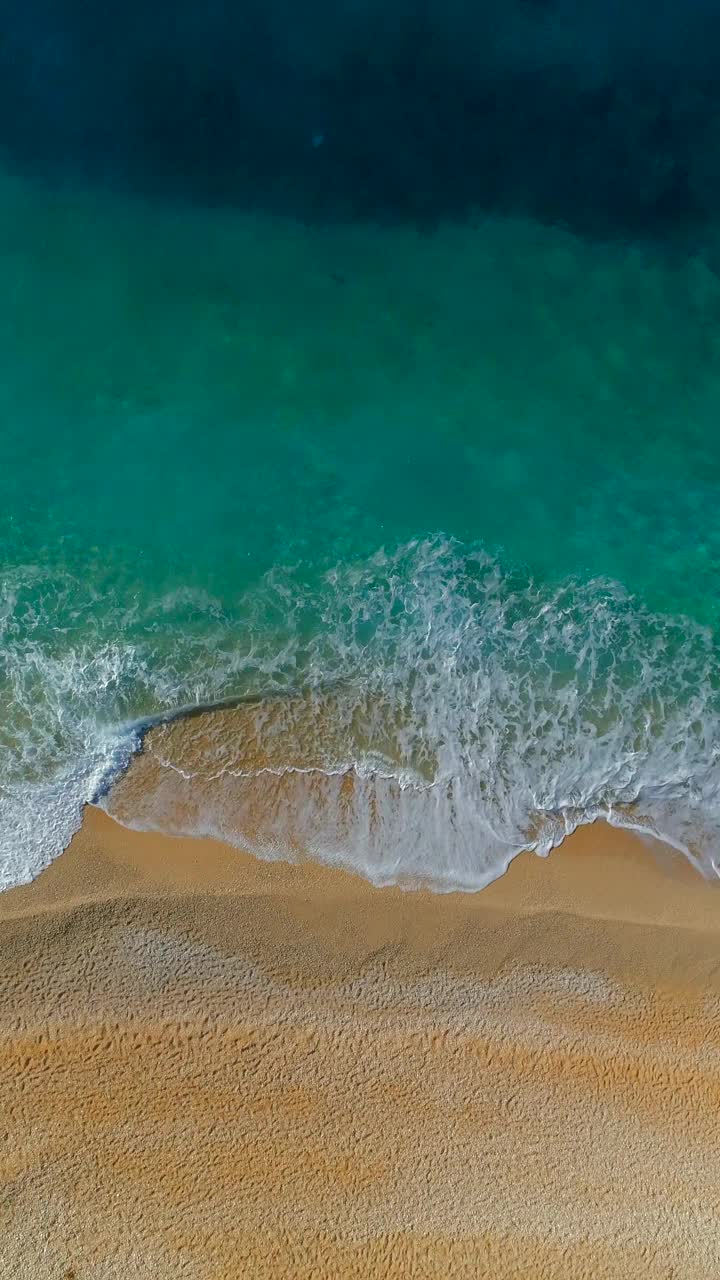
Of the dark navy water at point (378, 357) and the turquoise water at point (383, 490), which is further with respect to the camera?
the dark navy water at point (378, 357)

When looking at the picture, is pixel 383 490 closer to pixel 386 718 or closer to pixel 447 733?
pixel 386 718

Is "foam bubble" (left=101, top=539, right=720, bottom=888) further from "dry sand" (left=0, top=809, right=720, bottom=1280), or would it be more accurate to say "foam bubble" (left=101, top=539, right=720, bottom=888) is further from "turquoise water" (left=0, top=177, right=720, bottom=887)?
"dry sand" (left=0, top=809, right=720, bottom=1280)

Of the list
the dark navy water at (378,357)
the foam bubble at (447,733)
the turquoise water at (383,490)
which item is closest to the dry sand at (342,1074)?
the foam bubble at (447,733)

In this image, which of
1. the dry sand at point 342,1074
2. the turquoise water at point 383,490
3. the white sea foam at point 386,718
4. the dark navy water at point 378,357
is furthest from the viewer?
Result: the dark navy water at point 378,357

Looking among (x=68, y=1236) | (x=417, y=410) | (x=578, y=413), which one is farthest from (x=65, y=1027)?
(x=578, y=413)

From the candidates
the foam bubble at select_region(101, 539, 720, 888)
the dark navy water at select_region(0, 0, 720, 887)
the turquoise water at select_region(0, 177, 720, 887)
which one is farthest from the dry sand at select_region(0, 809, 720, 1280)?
the dark navy water at select_region(0, 0, 720, 887)

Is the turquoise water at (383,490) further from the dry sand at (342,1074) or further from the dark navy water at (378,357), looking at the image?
the dry sand at (342,1074)
